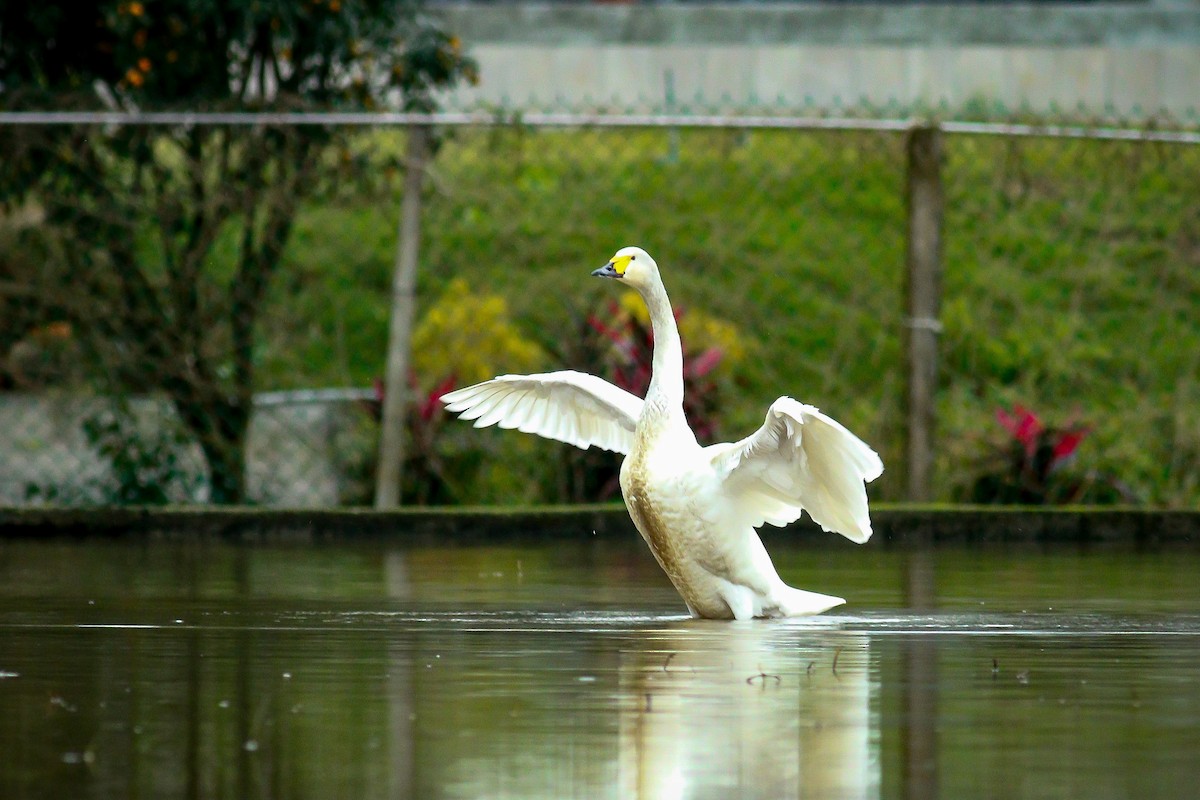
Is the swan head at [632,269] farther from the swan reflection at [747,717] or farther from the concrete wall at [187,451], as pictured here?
the concrete wall at [187,451]

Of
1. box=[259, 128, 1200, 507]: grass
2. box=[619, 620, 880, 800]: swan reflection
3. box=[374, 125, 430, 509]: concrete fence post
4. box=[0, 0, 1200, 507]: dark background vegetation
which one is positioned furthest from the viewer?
box=[259, 128, 1200, 507]: grass

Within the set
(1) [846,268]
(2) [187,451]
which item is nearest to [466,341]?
(2) [187,451]

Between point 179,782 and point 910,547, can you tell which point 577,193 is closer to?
point 910,547

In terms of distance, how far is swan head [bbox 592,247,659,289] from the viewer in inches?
298

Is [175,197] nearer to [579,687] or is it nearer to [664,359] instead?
[664,359]

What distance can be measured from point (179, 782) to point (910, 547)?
7.23m

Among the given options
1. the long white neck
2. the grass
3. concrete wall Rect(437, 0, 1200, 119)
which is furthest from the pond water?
concrete wall Rect(437, 0, 1200, 119)

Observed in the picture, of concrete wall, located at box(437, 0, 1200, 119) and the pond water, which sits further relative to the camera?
concrete wall, located at box(437, 0, 1200, 119)

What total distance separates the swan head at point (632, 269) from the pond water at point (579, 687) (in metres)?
1.14

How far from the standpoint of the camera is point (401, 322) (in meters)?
11.6

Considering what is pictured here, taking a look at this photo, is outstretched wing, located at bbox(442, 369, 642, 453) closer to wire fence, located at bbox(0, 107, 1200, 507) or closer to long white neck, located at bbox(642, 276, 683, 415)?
long white neck, located at bbox(642, 276, 683, 415)

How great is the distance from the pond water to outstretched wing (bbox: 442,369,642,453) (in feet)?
1.96

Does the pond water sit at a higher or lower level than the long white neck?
lower

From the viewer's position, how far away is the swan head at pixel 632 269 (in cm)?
756
